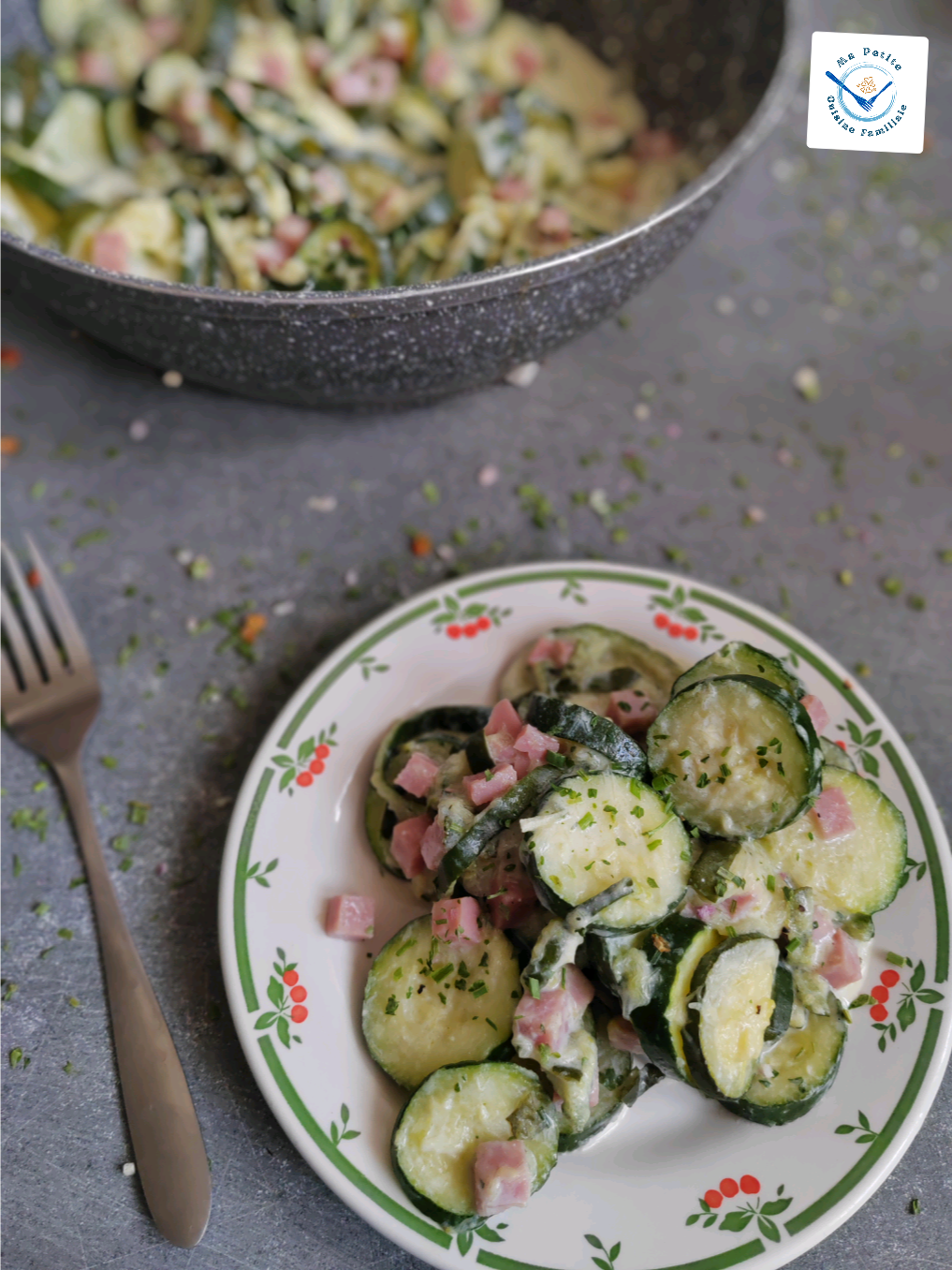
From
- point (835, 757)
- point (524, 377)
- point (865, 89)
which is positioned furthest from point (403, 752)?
point (865, 89)

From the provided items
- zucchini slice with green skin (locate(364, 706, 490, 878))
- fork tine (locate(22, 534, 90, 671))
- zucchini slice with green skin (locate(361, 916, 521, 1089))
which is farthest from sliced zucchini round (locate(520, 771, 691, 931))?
fork tine (locate(22, 534, 90, 671))

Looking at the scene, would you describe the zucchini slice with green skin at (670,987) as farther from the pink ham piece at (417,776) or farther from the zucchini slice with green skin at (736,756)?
the pink ham piece at (417,776)

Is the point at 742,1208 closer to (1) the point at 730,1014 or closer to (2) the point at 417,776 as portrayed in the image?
(1) the point at 730,1014

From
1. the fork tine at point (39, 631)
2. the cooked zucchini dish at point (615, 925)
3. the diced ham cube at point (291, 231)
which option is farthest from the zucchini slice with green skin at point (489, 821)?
the diced ham cube at point (291, 231)

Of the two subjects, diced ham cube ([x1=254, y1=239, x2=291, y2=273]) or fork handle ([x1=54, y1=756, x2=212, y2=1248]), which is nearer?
fork handle ([x1=54, y1=756, x2=212, y2=1248])

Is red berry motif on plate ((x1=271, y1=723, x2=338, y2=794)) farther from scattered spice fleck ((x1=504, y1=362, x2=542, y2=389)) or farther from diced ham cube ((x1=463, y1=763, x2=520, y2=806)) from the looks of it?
scattered spice fleck ((x1=504, y1=362, x2=542, y2=389))

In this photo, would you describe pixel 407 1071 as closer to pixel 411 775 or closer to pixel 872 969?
pixel 411 775

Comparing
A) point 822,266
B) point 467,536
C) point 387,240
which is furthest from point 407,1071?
point 822,266
